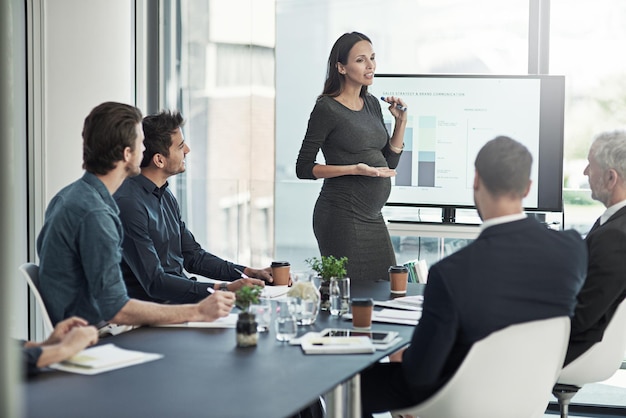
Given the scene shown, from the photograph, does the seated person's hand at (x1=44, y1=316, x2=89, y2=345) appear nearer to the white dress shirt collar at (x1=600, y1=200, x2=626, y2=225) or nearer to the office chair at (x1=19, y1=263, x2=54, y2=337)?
the office chair at (x1=19, y1=263, x2=54, y2=337)

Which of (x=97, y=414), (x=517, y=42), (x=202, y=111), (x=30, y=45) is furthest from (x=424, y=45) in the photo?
(x=97, y=414)

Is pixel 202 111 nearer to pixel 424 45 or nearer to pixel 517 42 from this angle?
pixel 424 45

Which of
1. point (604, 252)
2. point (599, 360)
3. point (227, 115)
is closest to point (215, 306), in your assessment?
point (604, 252)

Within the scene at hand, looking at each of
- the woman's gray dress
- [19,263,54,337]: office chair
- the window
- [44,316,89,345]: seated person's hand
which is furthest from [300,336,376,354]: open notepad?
the window

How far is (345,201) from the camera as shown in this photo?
3.85 metres

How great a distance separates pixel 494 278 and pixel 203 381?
77 cm

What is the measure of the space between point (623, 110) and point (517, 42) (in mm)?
755

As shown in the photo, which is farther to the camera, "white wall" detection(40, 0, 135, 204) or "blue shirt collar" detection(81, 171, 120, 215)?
"white wall" detection(40, 0, 135, 204)

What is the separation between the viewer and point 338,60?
12.6ft

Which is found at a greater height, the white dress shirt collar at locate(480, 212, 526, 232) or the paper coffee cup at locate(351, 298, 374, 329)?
the white dress shirt collar at locate(480, 212, 526, 232)

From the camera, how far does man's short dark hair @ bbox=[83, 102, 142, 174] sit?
8.55ft

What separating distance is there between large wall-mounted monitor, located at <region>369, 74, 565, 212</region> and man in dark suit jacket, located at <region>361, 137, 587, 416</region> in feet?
7.92

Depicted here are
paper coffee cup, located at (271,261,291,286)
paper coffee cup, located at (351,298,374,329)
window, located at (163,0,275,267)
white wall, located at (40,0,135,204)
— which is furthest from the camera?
window, located at (163,0,275,267)

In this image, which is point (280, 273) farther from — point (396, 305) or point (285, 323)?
point (285, 323)
